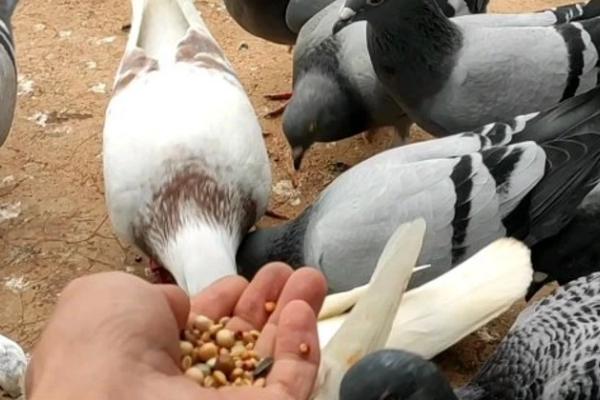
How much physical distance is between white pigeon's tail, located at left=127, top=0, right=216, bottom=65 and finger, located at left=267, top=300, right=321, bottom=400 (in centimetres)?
199

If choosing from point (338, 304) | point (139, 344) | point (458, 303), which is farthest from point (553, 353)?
point (139, 344)

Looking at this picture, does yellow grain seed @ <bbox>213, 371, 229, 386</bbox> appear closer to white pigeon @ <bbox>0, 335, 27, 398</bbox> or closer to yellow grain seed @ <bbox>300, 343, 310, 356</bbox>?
yellow grain seed @ <bbox>300, 343, 310, 356</bbox>

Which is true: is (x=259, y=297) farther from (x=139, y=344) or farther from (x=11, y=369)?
(x=11, y=369)

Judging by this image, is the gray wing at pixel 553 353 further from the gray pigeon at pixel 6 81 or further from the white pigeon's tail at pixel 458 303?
the gray pigeon at pixel 6 81

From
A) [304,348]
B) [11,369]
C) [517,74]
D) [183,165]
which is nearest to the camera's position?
[304,348]

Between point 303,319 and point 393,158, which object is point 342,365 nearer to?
point 303,319

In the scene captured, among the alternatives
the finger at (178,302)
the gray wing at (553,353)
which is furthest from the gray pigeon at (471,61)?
the finger at (178,302)

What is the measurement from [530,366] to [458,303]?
0.88 feet

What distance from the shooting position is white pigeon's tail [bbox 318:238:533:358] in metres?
2.87

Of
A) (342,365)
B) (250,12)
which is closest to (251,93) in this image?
(250,12)

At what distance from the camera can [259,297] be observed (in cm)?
278

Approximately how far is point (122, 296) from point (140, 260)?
1983 millimetres

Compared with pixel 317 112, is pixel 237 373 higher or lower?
higher

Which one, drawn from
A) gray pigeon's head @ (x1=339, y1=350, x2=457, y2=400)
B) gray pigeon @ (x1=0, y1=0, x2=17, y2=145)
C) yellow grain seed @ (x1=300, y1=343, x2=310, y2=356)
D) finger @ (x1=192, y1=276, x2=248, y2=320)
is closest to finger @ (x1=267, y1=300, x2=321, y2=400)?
yellow grain seed @ (x1=300, y1=343, x2=310, y2=356)
